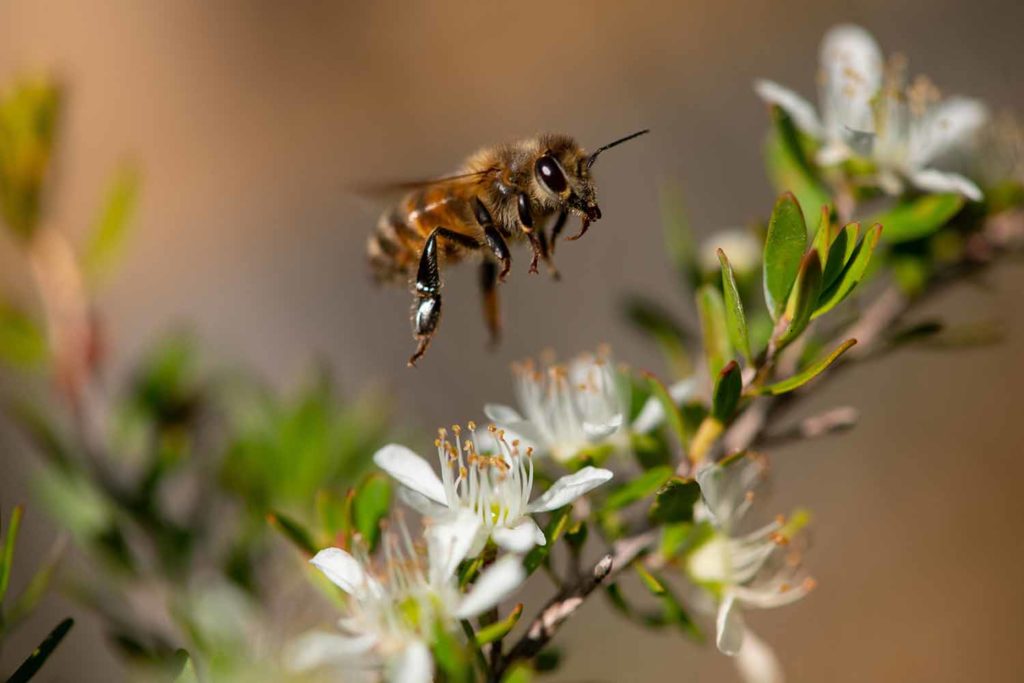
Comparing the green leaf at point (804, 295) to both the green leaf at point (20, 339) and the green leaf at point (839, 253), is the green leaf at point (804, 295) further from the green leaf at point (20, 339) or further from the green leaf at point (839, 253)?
the green leaf at point (20, 339)

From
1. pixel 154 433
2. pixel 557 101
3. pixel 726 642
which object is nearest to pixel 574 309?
pixel 557 101

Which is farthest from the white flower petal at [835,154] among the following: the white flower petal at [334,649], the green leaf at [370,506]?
the white flower petal at [334,649]

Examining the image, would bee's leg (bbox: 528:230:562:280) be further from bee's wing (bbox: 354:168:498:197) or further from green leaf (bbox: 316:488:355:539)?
green leaf (bbox: 316:488:355:539)

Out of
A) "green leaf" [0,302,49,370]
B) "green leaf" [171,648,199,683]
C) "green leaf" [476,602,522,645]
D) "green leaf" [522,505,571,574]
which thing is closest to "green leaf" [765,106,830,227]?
"green leaf" [522,505,571,574]

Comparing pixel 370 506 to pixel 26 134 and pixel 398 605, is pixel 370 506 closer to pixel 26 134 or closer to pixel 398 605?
pixel 398 605

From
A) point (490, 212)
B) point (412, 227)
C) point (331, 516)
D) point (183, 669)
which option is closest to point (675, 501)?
point (331, 516)
